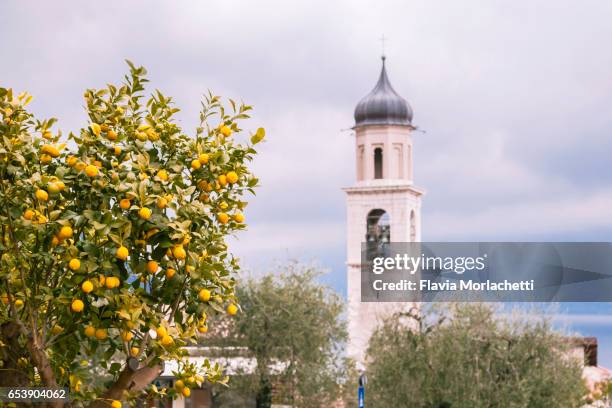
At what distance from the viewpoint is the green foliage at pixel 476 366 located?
34.0m

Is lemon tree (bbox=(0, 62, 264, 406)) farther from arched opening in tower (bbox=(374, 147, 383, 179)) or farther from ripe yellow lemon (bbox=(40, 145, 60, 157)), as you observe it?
arched opening in tower (bbox=(374, 147, 383, 179))

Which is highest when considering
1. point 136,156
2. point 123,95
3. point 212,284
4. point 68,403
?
point 123,95

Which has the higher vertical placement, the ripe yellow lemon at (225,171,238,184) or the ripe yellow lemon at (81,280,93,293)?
the ripe yellow lemon at (225,171,238,184)

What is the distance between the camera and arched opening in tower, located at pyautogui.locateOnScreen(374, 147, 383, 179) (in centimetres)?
8419

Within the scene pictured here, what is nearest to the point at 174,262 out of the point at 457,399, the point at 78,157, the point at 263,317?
the point at 78,157

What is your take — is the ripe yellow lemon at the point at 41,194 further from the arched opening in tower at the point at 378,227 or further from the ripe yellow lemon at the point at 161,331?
the arched opening in tower at the point at 378,227

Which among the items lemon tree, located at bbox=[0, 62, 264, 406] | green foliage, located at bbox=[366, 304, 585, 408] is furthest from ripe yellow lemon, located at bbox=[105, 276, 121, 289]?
green foliage, located at bbox=[366, 304, 585, 408]

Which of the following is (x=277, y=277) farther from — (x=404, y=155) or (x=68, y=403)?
(x=404, y=155)

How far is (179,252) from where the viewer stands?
29.5 feet

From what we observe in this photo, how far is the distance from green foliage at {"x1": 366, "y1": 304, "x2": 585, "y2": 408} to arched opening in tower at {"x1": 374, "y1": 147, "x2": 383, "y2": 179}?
47596 millimetres

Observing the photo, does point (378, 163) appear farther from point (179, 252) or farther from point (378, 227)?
point (179, 252)

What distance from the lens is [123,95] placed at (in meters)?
10.3

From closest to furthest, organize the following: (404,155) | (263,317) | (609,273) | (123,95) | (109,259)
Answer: (109,259), (123,95), (609,273), (263,317), (404,155)

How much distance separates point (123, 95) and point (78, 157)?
0.90 m
